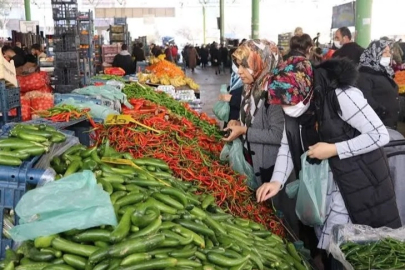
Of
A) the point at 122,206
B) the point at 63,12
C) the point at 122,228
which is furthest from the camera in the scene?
the point at 63,12

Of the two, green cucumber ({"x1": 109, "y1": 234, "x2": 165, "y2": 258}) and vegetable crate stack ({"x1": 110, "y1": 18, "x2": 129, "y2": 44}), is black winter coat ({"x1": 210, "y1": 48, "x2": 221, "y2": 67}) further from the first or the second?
green cucumber ({"x1": 109, "y1": 234, "x2": 165, "y2": 258})

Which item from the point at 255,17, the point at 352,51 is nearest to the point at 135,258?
the point at 352,51

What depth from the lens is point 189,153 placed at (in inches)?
136

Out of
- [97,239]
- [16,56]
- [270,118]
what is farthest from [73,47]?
[97,239]

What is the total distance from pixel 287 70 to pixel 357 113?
0.43m

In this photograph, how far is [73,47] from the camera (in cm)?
762

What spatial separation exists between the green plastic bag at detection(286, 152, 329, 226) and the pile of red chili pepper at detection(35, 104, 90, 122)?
1.73 metres

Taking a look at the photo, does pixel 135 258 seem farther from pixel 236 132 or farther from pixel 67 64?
pixel 67 64

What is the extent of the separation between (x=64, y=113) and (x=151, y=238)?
1.94m

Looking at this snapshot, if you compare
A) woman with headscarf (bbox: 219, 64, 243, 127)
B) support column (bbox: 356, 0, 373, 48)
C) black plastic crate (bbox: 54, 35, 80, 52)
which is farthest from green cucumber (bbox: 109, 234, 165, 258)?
support column (bbox: 356, 0, 373, 48)

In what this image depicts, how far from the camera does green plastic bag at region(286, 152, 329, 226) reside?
2.64m

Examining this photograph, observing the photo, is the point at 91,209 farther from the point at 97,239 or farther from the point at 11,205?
the point at 11,205

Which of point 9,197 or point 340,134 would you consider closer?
point 9,197

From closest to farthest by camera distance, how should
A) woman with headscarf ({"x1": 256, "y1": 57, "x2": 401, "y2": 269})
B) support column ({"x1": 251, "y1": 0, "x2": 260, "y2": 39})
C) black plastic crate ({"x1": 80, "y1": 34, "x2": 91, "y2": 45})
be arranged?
woman with headscarf ({"x1": 256, "y1": 57, "x2": 401, "y2": 269}) < black plastic crate ({"x1": 80, "y1": 34, "x2": 91, "y2": 45}) < support column ({"x1": 251, "y1": 0, "x2": 260, "y2": 39})
